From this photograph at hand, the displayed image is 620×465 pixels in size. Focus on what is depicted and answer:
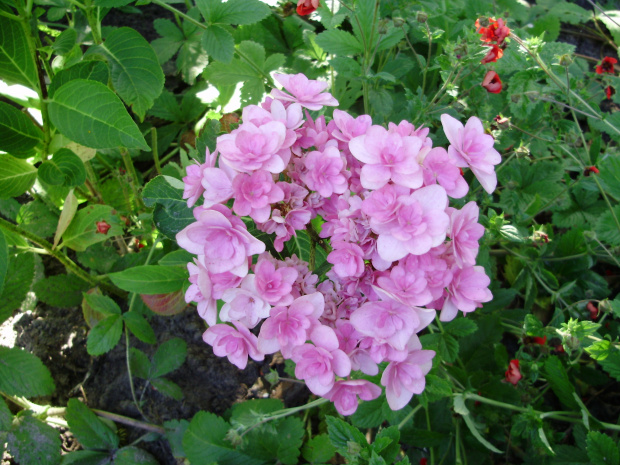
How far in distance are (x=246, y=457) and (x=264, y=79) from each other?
1463 mm

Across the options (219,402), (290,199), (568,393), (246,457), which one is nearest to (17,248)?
(219,402)

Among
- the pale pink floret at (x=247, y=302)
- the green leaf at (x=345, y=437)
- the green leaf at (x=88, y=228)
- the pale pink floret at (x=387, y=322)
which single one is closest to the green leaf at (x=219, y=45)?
the green leaf at (x=88, y=228)

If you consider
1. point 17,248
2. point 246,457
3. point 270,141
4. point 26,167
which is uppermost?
point 270,141

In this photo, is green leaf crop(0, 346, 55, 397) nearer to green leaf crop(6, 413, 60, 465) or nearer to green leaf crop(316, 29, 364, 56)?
green leaf crop(6, 413, 60, 465)

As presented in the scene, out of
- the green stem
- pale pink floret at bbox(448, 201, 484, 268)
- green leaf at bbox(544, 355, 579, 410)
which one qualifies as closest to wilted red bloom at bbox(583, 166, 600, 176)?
green leaf at bbox(544, 355, 579, 410)

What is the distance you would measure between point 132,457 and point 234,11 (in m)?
1.61

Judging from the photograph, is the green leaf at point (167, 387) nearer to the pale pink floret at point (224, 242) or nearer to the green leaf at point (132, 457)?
the green leaf at point (132, 457)

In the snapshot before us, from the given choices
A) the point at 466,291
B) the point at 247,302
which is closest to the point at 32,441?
the point at 247,302

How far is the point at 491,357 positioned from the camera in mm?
1796

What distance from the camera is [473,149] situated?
1.06 metres

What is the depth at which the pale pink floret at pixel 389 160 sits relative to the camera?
919 millimetres

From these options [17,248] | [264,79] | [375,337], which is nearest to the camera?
[375,337]

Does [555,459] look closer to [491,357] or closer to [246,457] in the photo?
[491,357]

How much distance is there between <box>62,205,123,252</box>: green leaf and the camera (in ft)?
5.63
